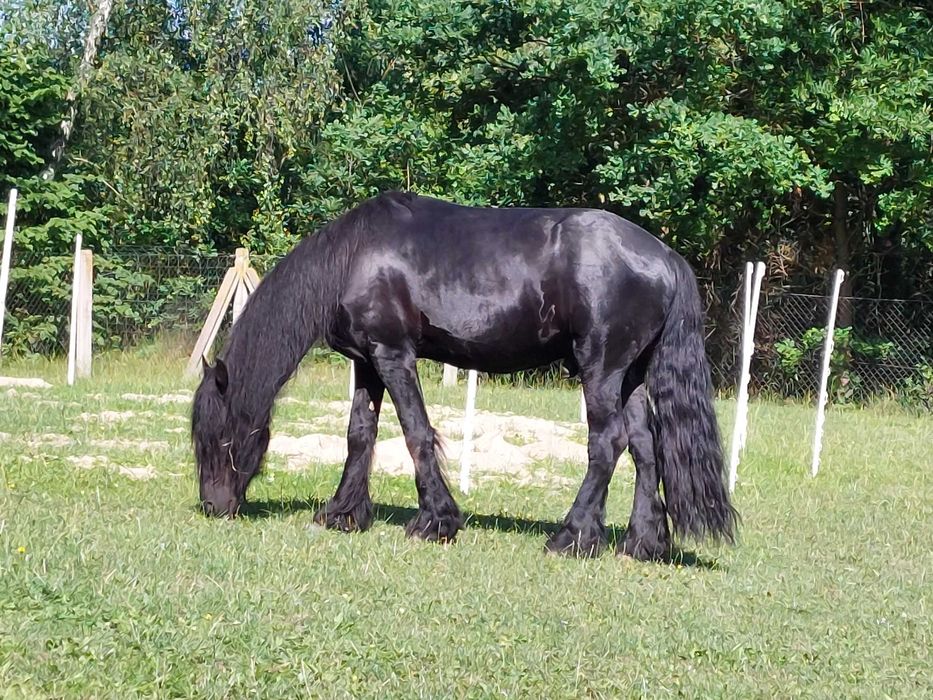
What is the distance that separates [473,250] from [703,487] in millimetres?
1953

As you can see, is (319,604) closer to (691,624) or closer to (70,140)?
(691,624)

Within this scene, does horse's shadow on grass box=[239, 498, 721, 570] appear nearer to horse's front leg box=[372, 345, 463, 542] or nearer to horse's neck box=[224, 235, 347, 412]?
horse's front leg box=[372, 345, 463, 542]

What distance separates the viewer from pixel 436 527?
747 cm

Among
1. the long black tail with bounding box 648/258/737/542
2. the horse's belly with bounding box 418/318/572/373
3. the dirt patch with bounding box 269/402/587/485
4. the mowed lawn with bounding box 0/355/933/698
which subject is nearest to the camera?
the mowed lawn with bounding box 0/355/933/698

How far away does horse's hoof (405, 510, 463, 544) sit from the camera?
24.4ft

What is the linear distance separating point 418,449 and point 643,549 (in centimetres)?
147

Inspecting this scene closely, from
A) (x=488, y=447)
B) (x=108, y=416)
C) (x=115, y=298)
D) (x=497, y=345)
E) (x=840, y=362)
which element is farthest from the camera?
(x=115, y=298)

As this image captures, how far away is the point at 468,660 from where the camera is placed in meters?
5.02

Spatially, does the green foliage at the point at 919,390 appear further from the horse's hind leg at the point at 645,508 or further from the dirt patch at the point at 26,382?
the dirt patch at the point at 26,382

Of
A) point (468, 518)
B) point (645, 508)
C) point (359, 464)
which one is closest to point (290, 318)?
point (359, 464)

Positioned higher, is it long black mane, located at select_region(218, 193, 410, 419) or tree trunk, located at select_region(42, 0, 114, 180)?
tree trunk, located at select_region(42, 0, 114, 180)

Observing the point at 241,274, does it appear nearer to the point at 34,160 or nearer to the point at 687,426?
the point at 34,160

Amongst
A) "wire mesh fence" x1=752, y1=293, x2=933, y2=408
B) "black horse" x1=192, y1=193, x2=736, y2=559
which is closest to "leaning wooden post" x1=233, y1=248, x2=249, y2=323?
"wire mesh fence" x1=752, y1=293, x2=933, y2=408

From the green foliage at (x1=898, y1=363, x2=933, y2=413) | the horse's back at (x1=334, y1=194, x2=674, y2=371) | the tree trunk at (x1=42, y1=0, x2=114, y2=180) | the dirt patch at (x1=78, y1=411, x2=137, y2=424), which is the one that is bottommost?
the dirt patch at (x1=78, y1=411, x2=137, y2=424)
